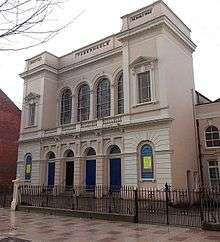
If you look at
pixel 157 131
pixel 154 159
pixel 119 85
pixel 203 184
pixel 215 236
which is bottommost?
pixel 215 236

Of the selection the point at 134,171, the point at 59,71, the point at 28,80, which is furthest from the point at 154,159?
the point at 28,80

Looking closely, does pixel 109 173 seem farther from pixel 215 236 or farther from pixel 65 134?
pixel 215 236

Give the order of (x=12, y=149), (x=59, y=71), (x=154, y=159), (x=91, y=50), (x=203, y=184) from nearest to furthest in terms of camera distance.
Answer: (x=154, y=159)
(x=203, y=184)
(x=91, y=50)
(x=59, y=71)
(x=12, y=149)

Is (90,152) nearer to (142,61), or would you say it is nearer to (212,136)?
(142,61)

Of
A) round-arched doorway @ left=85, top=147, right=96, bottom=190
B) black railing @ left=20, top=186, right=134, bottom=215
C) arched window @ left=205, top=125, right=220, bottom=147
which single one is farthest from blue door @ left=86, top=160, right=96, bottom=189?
arched window @ left=205, top=125, right=220, bottom=147

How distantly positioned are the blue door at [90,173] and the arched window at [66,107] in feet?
19.7

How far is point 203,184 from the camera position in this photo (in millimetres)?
21328

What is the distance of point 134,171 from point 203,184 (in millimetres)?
5274

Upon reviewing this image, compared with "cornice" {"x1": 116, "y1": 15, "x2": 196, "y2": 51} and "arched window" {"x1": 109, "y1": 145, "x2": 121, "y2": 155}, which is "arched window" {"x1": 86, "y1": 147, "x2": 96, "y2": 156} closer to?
"arched window" {"x1": 109, "y1": 145, "x2": 121, "y2": 155}

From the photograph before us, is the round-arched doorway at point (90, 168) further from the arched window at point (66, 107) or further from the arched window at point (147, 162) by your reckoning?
the arched window at point (66, 107)

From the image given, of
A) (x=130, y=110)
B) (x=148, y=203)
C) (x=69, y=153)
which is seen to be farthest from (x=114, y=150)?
(x=148, y=203)

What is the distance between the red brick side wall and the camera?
3244 cm

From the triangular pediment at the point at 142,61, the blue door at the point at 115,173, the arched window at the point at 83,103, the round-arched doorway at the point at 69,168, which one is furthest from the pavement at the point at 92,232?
the arched window at the point at 83,103

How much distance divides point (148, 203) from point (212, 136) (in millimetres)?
8163
